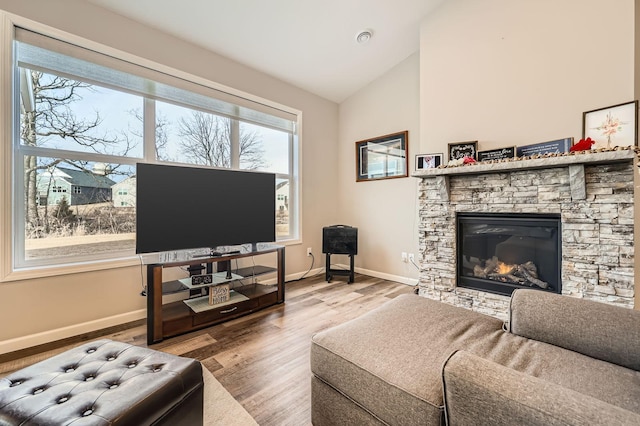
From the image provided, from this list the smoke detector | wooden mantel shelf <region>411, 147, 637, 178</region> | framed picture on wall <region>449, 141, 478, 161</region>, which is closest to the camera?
wooden mantel shelf <region>411, 147, 637, 178</region>

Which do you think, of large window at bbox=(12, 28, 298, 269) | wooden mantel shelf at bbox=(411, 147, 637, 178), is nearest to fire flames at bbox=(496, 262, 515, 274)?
wooden mantel shelf at bbox=(411, 147, 637, 178)

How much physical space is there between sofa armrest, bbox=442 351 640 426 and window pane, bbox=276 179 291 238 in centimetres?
311

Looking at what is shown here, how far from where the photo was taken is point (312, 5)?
8.39ft

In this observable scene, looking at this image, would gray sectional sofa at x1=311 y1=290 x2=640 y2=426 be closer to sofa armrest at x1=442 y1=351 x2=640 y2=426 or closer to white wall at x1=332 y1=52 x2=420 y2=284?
sofa armrest at x1=442 y1=351 x2=640 y2=426

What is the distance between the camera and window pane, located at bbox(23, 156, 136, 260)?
2.09 m

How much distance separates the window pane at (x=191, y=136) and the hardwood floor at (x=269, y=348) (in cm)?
172

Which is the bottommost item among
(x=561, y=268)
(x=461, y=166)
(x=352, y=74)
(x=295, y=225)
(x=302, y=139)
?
(x=561, y=268)

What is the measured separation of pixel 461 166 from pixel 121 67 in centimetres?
320

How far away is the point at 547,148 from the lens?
7.34 feet

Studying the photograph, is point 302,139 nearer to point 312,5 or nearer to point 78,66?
point 312,5

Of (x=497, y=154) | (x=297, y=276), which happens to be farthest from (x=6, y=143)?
(x=497, y=154)

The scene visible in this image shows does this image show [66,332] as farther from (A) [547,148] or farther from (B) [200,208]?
(A) [547,148]

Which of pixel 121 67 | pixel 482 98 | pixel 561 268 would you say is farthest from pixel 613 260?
pixel 121 67

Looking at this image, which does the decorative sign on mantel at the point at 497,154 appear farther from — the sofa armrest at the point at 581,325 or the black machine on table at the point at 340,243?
the black machine on table at the point at 340,243
